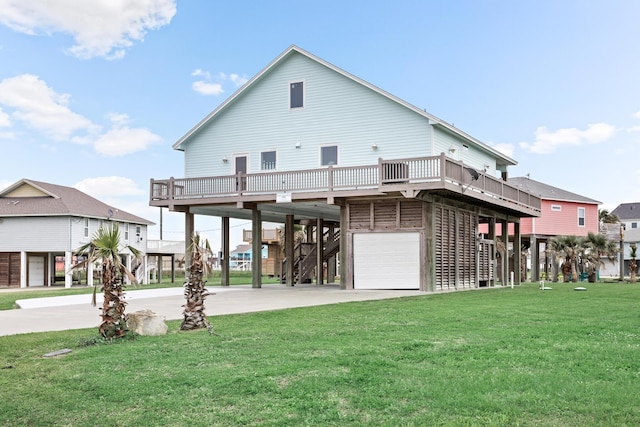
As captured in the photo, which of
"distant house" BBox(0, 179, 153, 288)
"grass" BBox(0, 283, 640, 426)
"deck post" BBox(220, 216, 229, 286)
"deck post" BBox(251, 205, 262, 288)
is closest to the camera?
"grass" BBox(0, 283, 640, 426)

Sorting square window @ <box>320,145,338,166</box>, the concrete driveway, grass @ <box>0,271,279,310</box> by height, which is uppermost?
square window @ <box>320,145,338,166</box>

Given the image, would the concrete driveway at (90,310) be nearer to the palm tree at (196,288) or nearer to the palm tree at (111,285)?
the palm tree at (196,288)

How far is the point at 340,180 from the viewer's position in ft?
80.5

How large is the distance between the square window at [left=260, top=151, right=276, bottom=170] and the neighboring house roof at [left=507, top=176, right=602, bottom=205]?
24.6m

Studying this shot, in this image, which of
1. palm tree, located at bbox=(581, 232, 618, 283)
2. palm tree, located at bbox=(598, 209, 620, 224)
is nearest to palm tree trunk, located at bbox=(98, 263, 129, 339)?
palm tree, located at bbox=(581, 232, 618, 283)

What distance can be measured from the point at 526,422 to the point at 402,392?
137 centimetres

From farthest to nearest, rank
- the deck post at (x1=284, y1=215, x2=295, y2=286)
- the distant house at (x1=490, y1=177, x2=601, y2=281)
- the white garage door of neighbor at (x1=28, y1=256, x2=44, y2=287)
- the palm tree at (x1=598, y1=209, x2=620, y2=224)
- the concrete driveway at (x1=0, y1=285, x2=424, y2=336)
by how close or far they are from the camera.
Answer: the palm tree at (x1=598, y1=209, x2=620, y2=224) < the distant house at (x1=490, y1=177, x2=601, y2=281) < the white garage door of neighbor at (x1=28, y1=256, x2=44, y2=287) < the deck post at (x1=284, y1=215, x2=295, y2=286) < the concrete driveway at (x1=0, y1=285, x2=424, y2=336)

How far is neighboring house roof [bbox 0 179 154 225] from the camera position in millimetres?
41094

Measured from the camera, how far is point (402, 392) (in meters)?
6.58

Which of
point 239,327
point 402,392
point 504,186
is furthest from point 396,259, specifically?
point 402,392

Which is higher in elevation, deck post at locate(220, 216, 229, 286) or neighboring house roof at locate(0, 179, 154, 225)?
neighboring house roof at locate(0, 179, 154, 225)

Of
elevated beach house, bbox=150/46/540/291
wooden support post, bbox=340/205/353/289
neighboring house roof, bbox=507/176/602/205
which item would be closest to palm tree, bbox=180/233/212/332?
elevated beach house, bbox=150/46/540/291

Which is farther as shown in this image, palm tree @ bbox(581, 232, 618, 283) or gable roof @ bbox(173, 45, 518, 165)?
palm tree @ bbox(581, 232, 618, 283)

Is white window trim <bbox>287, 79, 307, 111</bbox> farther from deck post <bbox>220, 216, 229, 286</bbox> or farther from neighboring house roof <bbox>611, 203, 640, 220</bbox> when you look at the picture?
neighboring house roof <bbox>611, 203, 640, 220</bbox>
